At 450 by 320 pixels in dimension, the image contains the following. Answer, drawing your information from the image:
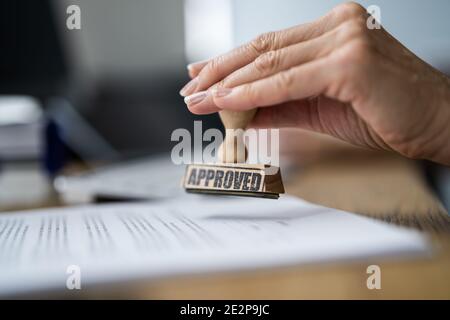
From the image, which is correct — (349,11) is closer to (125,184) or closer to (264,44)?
(264,44)

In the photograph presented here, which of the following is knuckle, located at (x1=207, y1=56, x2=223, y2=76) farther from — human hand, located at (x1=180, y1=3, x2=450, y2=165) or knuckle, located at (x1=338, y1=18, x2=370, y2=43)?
knuckle, located at (x1=338, y1=18, x2=370, y2=43)

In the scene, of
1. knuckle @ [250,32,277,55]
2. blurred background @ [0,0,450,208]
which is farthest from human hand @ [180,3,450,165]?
blurred background @ [0,0,450,208]

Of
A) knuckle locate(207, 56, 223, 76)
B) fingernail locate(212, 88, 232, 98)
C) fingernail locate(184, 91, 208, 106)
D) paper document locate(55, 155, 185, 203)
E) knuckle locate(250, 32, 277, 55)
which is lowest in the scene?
paper document locate(55, 155, 185, 203)

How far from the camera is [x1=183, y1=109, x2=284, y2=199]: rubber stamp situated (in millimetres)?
443

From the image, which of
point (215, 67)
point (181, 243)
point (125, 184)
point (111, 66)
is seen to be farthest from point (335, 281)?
point (111, 66)

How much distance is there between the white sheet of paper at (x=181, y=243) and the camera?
1.09ft

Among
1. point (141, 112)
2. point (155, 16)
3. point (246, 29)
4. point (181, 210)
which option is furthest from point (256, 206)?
point (155, 16)

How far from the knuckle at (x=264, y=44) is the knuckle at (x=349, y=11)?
0.20 feet

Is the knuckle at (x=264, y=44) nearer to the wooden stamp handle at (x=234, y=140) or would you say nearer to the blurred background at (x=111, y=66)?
the wooden stamp handle at (x=234, y=140)

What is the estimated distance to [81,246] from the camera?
1.24 ft

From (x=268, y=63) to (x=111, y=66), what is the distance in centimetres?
157

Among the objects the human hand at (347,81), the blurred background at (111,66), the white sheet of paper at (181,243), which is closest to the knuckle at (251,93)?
the human hand at (347,81)

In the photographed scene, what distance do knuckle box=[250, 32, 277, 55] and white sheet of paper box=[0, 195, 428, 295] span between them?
0.51ft

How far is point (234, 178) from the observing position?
1.47 feet
